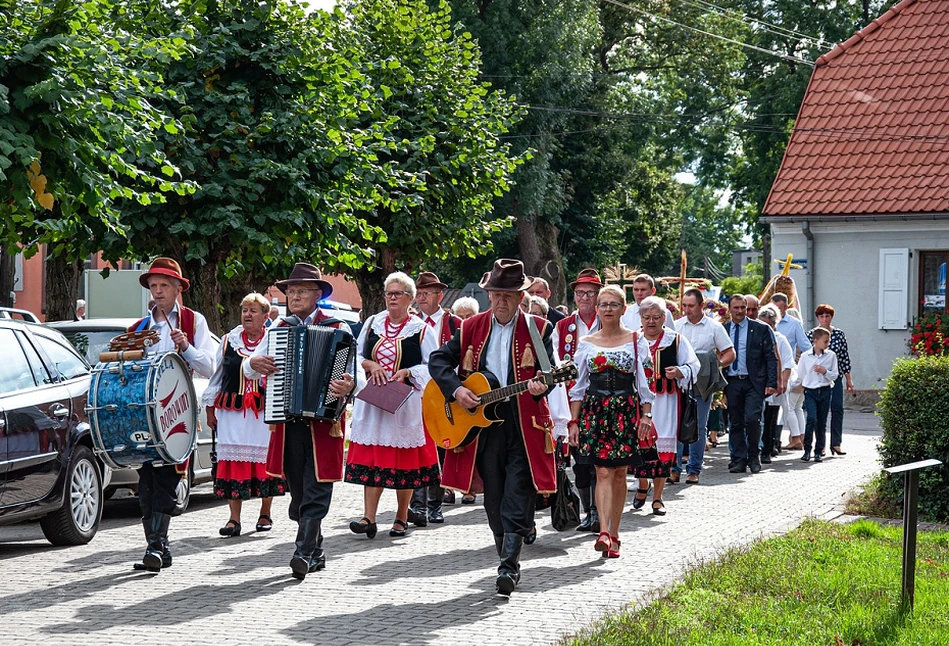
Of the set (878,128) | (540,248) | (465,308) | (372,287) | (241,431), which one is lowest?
(241,431)

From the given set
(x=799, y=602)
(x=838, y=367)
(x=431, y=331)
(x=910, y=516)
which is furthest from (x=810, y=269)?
(x=910, y=516)

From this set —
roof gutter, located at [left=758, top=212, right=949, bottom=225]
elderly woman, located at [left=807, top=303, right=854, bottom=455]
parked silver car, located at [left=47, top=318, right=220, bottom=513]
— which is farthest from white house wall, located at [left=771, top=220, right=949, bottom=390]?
parked silver car, located at [left=47, top=318, right=220, bottom=513]

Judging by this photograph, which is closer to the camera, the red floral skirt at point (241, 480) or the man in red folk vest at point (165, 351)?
the man in red folk vest at point (165, 351)

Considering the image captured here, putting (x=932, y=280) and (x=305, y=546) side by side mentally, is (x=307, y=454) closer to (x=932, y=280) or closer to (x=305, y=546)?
(x=305, y=546)

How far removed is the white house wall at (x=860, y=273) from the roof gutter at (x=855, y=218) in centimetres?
13

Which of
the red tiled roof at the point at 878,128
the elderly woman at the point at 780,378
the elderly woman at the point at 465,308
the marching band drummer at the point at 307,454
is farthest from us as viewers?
the red tiled roof at the point at 878,128

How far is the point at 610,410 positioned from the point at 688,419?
Result: 3301 mm

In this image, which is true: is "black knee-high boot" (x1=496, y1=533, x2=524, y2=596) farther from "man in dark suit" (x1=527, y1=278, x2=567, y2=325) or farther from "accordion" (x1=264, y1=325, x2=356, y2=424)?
"man in dark suit" (x1=527, y1=278, x2=567, y2=325)

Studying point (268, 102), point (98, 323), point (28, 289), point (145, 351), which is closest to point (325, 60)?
point (268, 102)

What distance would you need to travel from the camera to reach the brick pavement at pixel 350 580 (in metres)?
7.60

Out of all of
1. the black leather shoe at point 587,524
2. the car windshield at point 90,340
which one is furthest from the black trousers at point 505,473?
the car windshield at point 90,340

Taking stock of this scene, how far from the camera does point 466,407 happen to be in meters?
8.75

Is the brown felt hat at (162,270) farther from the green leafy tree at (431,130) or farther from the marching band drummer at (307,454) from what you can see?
the green leafy tree at (431,130)

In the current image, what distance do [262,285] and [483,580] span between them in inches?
544
